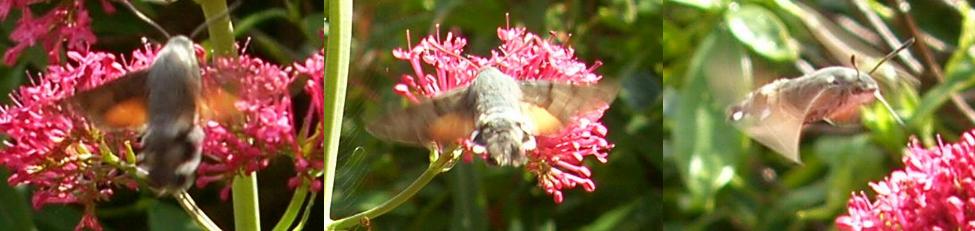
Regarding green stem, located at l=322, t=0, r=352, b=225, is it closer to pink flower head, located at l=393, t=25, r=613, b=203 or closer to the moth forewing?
pink flower head, located at l=393, t=25, r=613, b=203

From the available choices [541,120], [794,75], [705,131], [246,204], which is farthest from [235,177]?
[705,131]

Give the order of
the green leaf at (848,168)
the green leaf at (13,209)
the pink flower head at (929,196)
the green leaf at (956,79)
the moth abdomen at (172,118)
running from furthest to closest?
the green leaf at (848,168) → the green leaf at (956,79) → the green leaf at (13,209) → the pink flower head at (929,196) → the moth abdomen at (172,118)

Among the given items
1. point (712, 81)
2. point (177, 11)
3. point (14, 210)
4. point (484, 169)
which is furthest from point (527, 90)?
point (712, 81)

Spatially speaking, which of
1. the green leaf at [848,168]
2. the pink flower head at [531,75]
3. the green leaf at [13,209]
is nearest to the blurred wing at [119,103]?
the pink flower head at [531,75]

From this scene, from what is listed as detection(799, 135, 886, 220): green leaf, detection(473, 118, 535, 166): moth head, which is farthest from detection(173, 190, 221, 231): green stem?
detection(799, 135, 886, 220): green leaf

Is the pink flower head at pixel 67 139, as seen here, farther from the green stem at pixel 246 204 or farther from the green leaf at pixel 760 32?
the green leaf at pixel 760 32
